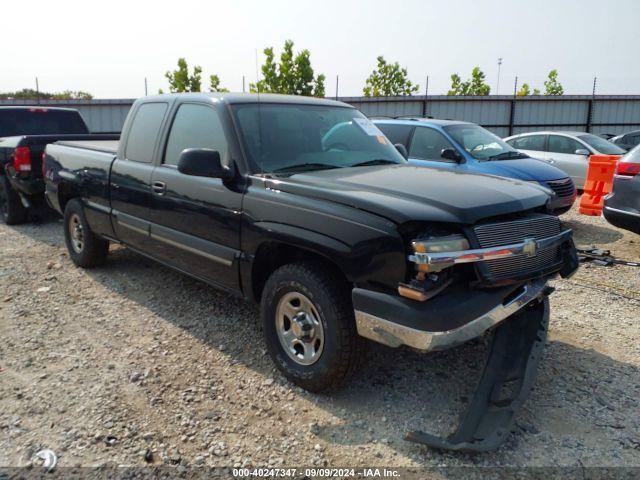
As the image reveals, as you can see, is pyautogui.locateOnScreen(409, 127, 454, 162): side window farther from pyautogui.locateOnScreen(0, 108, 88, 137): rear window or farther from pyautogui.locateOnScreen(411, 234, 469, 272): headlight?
pyautogui.locateOnScreen(0, 108, 88, 137): rear window

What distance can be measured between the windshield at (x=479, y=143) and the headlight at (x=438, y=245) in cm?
560

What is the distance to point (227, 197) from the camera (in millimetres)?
3771

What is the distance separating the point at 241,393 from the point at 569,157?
10.2 m

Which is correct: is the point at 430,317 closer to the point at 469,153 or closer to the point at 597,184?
the point at 469,153

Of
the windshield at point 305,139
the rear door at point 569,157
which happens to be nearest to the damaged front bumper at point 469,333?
the windshield at point 305,139

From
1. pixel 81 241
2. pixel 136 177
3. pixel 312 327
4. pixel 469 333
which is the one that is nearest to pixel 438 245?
pixel 469 333

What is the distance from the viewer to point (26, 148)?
766cm

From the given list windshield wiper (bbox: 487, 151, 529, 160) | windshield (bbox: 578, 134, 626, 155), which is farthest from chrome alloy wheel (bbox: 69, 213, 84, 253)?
windshield (bbox: 578, 134, 626, 155)

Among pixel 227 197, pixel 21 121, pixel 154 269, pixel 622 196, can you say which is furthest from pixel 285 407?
pixel 21 121

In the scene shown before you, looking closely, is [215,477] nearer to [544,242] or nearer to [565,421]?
[565,421]

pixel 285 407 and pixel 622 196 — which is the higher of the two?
pixel 622 196

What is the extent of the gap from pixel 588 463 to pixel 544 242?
1.25m

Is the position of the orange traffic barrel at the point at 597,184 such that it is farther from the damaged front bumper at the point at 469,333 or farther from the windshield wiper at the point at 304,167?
the windshield wiper at the point at 304,167

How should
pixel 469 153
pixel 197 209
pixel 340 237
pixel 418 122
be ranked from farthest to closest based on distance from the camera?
1. pixel 418 122
2. pixel 469 153
3. pixel 197 209
4. pixel 340 237
